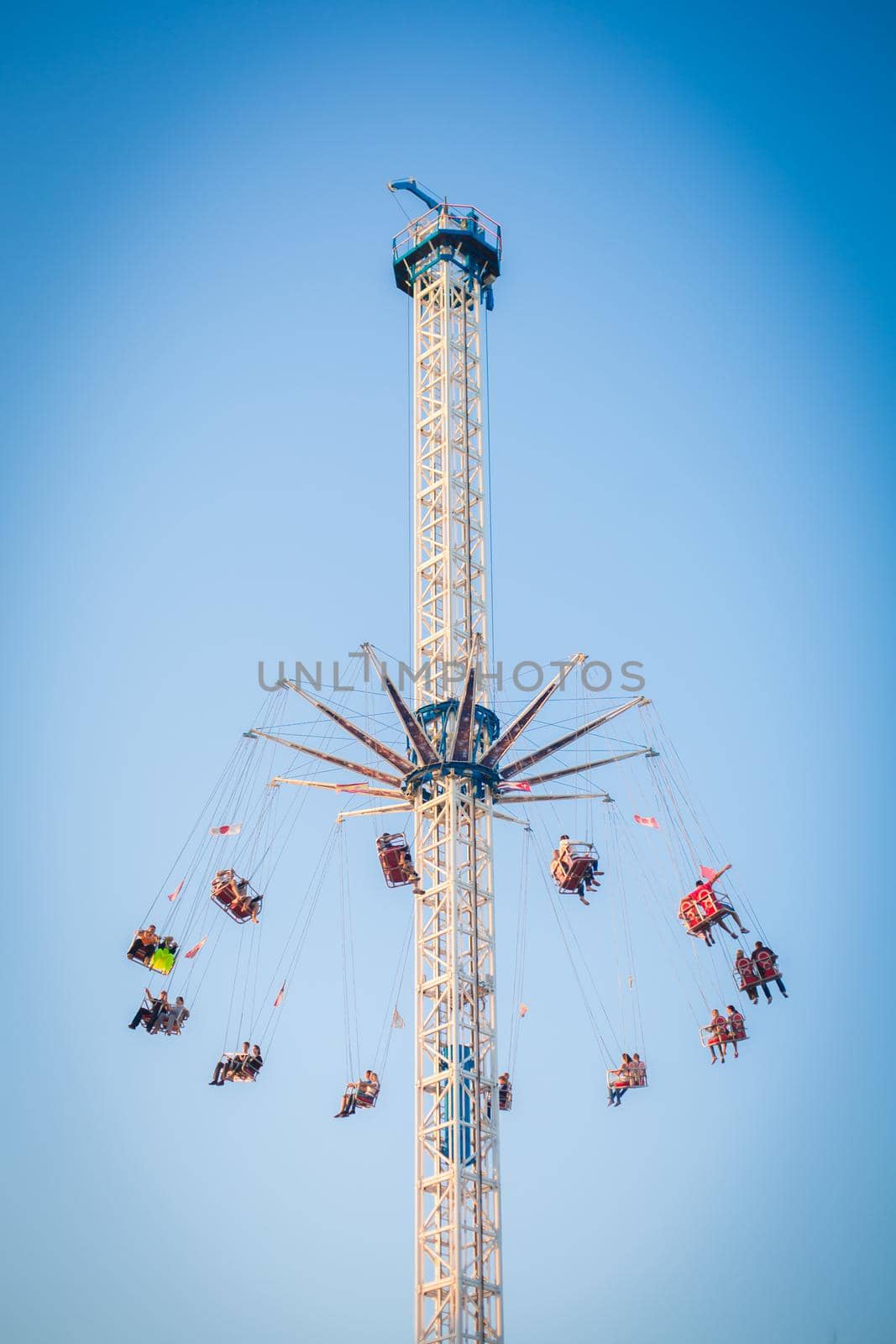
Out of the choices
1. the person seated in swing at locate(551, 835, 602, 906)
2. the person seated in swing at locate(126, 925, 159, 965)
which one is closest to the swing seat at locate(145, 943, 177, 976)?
the person seated in swing at locate(126, 925, 159, 965)

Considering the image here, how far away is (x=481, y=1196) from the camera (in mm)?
41188

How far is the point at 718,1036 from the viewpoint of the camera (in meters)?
43.9

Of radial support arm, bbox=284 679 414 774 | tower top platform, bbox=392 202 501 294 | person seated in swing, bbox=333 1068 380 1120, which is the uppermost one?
tower top platform, bbox=392 202 501 294

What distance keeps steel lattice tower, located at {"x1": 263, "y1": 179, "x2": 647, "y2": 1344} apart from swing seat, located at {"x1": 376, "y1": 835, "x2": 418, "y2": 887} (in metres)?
0.63

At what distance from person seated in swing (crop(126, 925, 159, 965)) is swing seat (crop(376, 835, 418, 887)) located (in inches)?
215

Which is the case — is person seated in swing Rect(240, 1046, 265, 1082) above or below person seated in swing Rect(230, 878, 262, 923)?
below

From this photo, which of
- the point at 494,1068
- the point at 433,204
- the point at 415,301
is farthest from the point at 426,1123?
the point at 433,204

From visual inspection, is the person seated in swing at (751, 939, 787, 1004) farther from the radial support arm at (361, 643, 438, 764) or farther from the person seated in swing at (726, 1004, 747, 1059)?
the radial support arm at (361, 643, 438, 764)

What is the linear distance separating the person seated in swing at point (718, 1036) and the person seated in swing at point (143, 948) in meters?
12.8

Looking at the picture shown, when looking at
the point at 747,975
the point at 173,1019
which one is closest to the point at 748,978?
the point at 747,975

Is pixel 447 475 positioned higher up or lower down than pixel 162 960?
higher up

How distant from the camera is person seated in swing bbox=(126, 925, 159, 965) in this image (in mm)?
42884

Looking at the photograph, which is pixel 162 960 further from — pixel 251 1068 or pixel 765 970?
pixel 765 970

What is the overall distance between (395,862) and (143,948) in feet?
19.6
